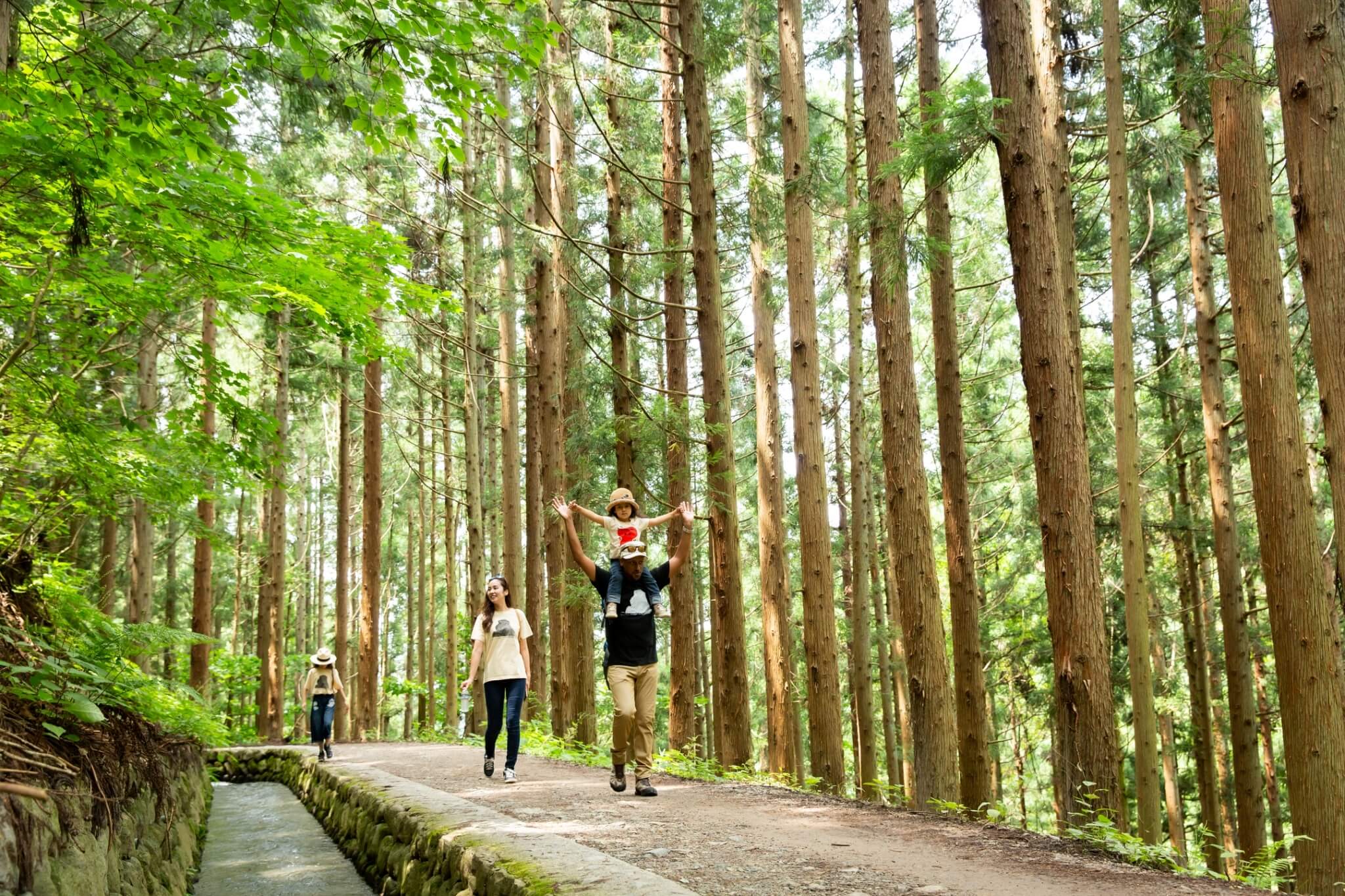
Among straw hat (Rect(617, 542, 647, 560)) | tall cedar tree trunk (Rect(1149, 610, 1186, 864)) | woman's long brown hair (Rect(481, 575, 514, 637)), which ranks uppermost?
straw hat (Rect(617, 542, 647, 560))

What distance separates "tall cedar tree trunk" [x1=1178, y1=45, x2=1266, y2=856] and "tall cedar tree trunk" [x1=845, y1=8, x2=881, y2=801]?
181 inches

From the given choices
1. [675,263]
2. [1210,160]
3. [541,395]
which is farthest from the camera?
[1210,160]

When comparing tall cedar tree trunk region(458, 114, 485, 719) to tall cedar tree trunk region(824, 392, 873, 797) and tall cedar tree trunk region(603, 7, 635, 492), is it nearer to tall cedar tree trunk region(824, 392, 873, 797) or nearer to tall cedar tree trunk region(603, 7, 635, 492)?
tall cedar tree trunk region(603, 7, 635, 492)

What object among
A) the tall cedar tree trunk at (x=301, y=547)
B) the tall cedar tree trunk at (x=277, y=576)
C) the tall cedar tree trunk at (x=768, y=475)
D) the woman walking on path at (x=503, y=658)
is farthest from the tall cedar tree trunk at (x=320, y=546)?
the woman walking on path at (x=503, y=658)

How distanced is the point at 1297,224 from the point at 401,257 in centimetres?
667

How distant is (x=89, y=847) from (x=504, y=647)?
173 inches

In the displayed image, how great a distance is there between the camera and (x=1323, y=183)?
5.80m

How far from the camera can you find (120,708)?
20.2 ft

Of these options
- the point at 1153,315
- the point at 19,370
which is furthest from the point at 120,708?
the point at 1153,315

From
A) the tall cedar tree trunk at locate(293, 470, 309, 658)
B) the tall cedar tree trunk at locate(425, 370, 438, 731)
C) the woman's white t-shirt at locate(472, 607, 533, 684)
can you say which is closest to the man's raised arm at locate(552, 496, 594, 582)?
the woman's white t-shirt at locate(472, 607, 533, 684)

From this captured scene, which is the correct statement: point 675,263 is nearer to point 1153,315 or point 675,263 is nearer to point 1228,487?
point 1228,487

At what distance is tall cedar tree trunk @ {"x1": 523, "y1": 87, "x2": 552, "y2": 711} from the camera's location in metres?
15.1

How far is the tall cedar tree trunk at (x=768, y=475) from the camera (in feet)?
37.0

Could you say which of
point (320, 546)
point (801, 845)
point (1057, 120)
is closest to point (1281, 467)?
point (801, 845)
